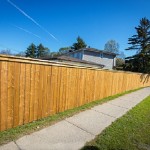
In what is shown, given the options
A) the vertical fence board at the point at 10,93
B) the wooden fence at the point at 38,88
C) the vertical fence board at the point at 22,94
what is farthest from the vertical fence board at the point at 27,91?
the vertical fence board at the point at 10,93

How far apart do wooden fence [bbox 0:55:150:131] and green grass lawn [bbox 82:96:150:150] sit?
6.55ft

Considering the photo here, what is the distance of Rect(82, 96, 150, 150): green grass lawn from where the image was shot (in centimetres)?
390

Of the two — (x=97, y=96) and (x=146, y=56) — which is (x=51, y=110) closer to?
(x=97, y=96)

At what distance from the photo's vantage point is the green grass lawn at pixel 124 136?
3.90 metres

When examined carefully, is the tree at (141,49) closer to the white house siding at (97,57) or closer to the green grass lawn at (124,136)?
the white house siding at (97,57)

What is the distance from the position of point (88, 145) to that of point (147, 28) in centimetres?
3268

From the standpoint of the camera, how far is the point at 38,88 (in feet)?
16.6

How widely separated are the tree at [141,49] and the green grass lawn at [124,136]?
24.8 metres

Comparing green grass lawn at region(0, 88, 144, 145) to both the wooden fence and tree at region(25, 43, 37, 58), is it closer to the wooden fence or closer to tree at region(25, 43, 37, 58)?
the wooden fence

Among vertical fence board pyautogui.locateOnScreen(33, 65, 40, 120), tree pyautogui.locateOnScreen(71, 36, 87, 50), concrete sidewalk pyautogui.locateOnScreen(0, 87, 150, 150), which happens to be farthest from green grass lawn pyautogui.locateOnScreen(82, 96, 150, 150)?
tree pyautogui.locateOnScreen(71, 36, 87, 50)

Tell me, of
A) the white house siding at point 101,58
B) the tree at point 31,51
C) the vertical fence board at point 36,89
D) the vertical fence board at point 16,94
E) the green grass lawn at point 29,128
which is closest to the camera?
the green grass lawn at point 29,128

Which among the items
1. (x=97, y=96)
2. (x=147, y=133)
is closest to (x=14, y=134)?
(x=147, y=133)

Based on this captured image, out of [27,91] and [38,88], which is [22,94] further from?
[38,88]

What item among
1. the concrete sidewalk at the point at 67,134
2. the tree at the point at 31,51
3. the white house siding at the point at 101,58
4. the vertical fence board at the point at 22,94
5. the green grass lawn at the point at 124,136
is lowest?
the green grass lawn at the point at 124,136
